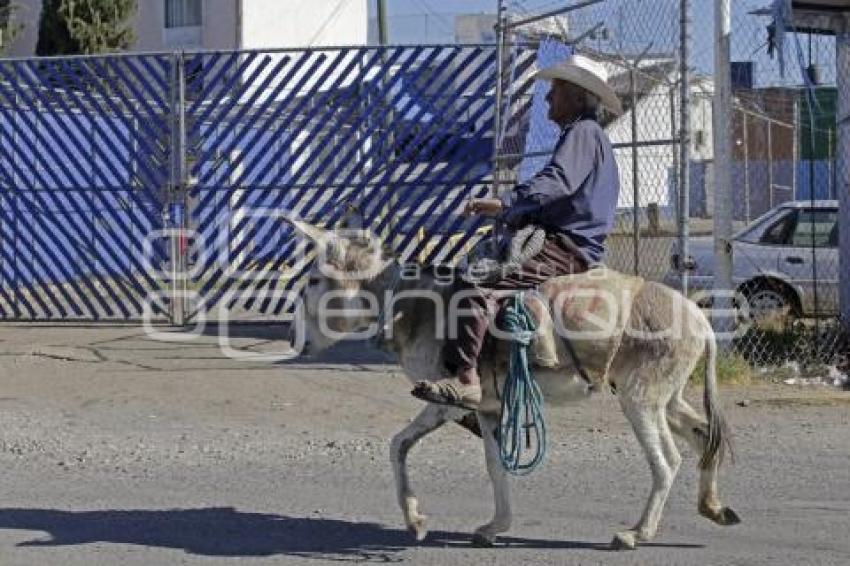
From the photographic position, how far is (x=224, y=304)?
1694cm

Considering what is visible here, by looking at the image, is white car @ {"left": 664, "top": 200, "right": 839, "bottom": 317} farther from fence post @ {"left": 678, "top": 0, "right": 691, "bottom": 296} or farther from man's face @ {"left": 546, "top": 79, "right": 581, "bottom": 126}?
man's face @ {"left": 546, "top": 79, "right": 581, "bottom": 126}

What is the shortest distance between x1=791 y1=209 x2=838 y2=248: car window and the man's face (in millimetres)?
9160

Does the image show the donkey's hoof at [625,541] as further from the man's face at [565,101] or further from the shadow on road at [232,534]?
the man's face at [565,101]

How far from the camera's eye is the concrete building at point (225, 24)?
4047cm

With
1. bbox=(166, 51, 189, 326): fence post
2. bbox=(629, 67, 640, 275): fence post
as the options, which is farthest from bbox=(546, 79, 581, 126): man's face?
bbox=(166, 51, 189, 326): fence post

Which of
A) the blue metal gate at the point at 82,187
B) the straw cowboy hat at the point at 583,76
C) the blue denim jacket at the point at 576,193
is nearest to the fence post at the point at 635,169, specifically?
the straw cowboy hat at the point at 583,76

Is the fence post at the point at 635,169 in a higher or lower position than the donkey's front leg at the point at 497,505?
higher

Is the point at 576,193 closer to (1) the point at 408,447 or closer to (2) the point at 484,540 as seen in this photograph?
(1) the point at 408,447

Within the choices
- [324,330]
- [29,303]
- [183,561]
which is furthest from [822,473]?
[29,303]

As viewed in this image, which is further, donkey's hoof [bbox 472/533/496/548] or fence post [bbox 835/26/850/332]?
fence post [bbox 835/26/850/332]

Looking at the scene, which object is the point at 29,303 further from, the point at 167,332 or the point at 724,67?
the point at 724,67

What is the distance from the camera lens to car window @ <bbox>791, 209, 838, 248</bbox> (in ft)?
52.5

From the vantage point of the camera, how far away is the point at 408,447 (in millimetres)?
7371

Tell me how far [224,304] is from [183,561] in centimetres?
1008
